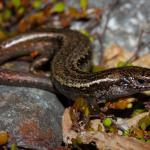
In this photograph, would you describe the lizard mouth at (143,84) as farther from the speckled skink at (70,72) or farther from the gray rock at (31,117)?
the gray rock at (31,117)

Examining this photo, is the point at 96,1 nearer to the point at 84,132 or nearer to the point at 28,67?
the point at 28,67

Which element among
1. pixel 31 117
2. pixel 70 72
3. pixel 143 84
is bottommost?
pixel 31 117

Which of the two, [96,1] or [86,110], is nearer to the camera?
[86,110]

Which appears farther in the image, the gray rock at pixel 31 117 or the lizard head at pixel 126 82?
the lizard head at pixel 126 82

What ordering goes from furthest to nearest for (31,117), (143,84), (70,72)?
(70,72) < (143,84) < (31,117)

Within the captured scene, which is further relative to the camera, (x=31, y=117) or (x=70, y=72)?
(x=70, y=72)

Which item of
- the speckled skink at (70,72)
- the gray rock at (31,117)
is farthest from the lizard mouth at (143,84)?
the gray rock at (31,117)

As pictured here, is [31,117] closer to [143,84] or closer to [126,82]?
[126,82]

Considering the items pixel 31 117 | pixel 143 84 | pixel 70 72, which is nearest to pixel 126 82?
pixel 143 84

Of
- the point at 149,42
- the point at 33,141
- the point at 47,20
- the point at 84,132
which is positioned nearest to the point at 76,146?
the point at 84,132
